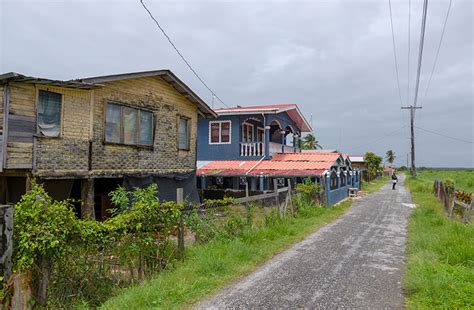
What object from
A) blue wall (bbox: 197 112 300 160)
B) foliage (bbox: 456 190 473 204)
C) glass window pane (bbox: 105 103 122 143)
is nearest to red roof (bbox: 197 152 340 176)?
blue wall (bbox: 197 112 300 160)

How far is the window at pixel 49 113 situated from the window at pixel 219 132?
13253 millimetres

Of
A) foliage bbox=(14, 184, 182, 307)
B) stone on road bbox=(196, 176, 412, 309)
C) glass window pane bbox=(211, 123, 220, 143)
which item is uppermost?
glass window pane bbox=(211, 123, 220, 143)

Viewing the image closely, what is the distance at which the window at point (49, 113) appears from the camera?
9956 mm

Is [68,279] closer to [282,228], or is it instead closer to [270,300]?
[270,300]

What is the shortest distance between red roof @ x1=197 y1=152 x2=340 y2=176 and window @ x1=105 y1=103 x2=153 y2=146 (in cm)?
726

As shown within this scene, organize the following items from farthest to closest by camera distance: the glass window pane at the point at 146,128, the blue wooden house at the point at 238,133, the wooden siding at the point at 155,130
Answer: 1. the blue wooden house at the point at 238,133
2. the glass window pane at the point at 146,128
3. the wooden siding at the point at 155,130

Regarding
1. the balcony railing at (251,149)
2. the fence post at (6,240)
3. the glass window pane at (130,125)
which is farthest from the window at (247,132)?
the fence post at (6,240)

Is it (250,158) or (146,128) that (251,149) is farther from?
(146,128)

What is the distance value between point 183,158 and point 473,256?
38.2 ft

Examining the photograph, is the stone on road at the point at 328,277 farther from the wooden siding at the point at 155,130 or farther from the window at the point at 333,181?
the window at the point at 333,181

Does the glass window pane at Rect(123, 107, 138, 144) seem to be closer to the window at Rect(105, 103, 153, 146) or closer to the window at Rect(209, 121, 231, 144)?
the window at Rect(105, 103, 153, 146)

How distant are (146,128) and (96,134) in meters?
2.42

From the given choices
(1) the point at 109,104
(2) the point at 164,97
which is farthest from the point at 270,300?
(2) the point at 164,97

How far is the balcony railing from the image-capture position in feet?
74.4
